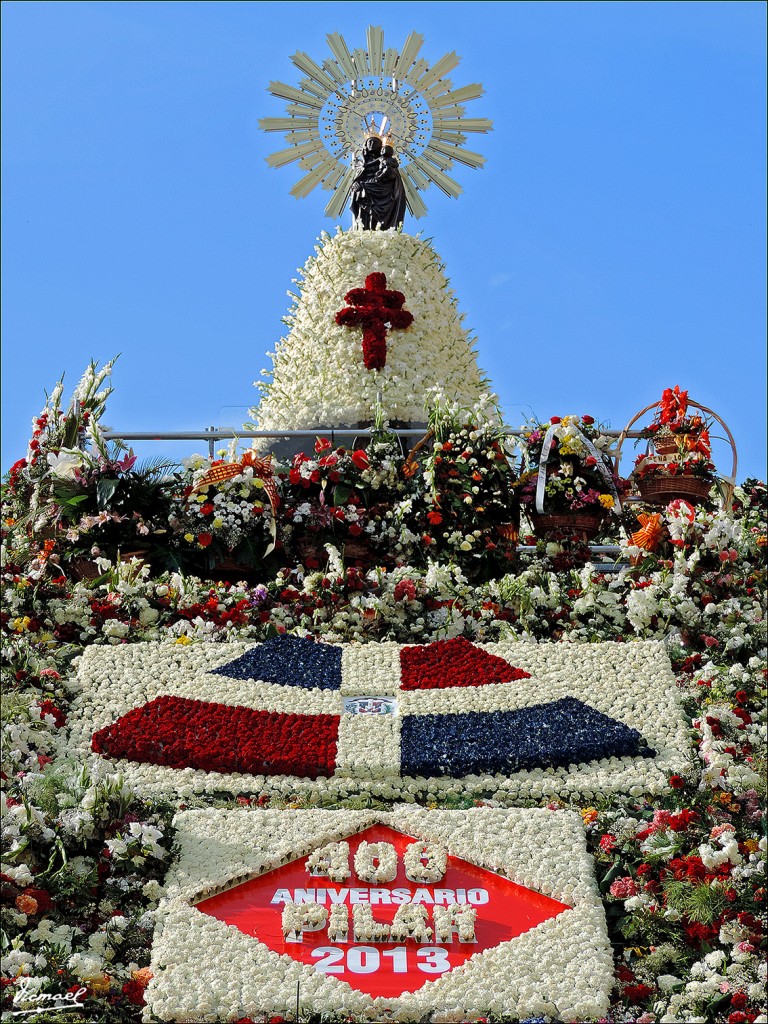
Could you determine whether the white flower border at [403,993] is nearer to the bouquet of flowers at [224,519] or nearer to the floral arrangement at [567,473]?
the bouquet of flowers at [224,519]

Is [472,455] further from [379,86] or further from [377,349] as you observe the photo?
[379,86]

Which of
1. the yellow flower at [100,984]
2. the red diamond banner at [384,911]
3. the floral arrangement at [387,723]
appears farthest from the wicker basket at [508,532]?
the yellow flower at [100,984]

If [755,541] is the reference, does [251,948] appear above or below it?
below

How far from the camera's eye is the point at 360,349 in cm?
1293

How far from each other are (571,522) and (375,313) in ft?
11.2

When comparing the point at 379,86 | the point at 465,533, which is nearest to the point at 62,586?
the point at 465,533

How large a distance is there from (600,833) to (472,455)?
14.1 feet

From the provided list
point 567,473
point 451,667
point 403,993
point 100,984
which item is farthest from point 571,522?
point 100,984

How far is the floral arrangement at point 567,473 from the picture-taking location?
10.6 meters

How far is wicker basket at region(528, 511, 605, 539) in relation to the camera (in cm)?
1062

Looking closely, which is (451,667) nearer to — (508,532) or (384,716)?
(384,716)

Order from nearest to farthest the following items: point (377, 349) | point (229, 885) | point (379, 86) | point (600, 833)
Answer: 1. point (229, 885)
2. point (600, 833)
3. point (377, 349)
4. point (379, 86)

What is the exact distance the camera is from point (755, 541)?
31.9 feet

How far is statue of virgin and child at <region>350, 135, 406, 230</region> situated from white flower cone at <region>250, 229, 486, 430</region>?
1.04 ft
